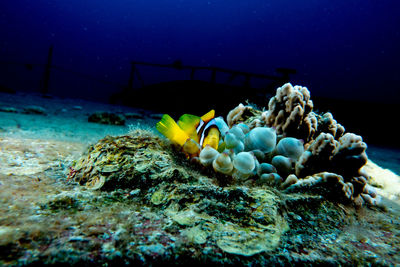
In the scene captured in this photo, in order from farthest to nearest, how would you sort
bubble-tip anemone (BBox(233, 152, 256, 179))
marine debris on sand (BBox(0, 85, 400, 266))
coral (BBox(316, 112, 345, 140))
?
1. coral (BBox(316, 112, 345, 140))
2. bubble-tip anemone (BBox(233, 152, 256, 179))
3. marine debris on sand (BBox(0, 85, 400, 266))

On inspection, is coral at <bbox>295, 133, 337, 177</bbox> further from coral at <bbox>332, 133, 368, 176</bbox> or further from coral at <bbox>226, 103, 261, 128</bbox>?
coral at <bbox>226, 103, 261, 128</bbox>

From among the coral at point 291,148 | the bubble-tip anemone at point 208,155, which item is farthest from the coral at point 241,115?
the bubble-tip anemone at point 208,155

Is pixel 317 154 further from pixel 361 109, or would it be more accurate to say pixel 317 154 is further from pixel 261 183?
pixel 361 109

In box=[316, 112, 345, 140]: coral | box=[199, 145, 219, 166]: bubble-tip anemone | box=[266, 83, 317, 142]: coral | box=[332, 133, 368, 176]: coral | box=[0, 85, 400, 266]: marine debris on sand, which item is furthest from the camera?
box=[316, 112, 345, 140]: coral

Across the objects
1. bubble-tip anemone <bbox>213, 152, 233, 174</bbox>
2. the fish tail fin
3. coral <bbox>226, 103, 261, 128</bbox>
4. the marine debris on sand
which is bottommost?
the marine debris on sand

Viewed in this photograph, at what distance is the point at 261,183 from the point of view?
1.49 meters

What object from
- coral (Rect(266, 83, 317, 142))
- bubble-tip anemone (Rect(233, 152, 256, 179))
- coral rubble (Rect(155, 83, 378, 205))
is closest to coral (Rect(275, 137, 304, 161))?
→ coral rubble (Rect(155, 83, 378, 205))

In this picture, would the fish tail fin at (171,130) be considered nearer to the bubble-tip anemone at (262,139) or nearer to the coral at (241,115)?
the bubble-tip anemone at (262,139)

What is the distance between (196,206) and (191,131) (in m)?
0.79

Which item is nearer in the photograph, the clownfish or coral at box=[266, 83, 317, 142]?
the clownfish

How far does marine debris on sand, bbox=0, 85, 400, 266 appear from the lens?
0.81 meters

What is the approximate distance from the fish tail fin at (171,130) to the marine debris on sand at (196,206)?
0.26ft

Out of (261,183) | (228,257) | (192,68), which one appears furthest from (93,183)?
(192,68)

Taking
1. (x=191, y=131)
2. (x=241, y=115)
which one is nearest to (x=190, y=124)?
(x=191, y=131)
